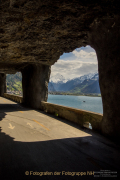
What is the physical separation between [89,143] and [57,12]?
5990 mm

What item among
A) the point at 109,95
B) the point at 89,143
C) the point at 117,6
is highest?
the point at 117,6

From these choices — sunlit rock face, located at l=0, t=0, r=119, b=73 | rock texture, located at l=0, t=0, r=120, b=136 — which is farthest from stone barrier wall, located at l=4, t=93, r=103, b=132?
sunlit rock face, located at l=0, t=0, r=119, b=73

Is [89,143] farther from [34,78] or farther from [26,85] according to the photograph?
[26,85]

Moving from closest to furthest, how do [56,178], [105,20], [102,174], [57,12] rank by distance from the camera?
1. [56,178]
2. [102,174]
3. [57,12]
4. [105,20]

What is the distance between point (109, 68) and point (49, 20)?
378cm

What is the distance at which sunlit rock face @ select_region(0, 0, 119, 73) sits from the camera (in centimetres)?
527

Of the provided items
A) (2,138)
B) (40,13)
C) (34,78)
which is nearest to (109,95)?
(40,13)

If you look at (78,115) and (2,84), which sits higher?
(2,84)

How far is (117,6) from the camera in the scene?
5012 mm

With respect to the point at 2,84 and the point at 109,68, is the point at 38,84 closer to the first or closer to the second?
the point at 109,68

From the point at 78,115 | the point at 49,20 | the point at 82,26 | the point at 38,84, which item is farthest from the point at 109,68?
the point at 38,84

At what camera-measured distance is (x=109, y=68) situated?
6.70 meters

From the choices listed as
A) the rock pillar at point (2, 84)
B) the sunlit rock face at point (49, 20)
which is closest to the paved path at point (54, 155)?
the sunlit rock face at point (49, 20)

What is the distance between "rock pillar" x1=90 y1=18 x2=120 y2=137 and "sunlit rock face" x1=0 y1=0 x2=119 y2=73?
504 mm
